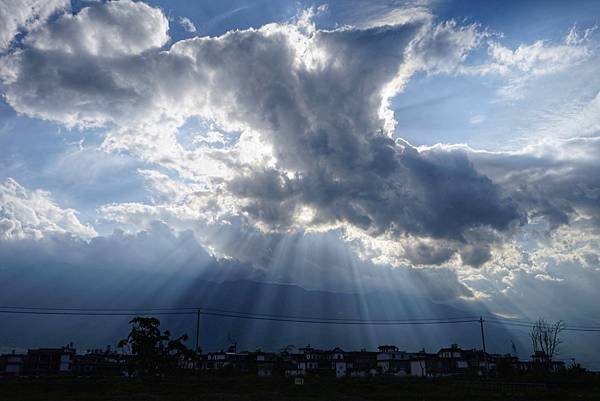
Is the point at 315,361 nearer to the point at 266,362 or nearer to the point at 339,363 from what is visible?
the point at 339,363

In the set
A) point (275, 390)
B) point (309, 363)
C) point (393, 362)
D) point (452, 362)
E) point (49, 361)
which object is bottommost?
point (275, 390)

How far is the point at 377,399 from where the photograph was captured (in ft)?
208

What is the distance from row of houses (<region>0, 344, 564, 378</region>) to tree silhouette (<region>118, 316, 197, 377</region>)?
3553 cm

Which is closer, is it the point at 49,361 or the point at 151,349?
the point at 151,349

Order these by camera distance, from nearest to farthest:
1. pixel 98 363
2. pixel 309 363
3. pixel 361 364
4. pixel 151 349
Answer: pixel 151 349 → pixel 98 363 → pixel 361 364 → pixel 309 363

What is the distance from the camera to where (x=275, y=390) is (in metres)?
77.7

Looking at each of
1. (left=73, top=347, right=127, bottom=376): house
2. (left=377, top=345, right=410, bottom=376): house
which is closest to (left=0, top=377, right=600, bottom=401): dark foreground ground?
(left=377, top=345, right=410, bottom=376): house

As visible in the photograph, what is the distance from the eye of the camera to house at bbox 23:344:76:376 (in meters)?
129

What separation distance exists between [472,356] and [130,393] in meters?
105

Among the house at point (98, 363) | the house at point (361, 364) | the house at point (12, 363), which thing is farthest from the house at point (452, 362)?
the house at point (12, 363)

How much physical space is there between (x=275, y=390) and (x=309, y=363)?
247 feet

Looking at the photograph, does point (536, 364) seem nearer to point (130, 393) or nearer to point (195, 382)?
point (195, 382)

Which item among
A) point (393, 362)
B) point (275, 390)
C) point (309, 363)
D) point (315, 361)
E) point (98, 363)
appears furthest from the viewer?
point (315, 361)

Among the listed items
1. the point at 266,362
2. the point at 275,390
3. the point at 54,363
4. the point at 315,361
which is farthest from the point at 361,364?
the point at 54,363
